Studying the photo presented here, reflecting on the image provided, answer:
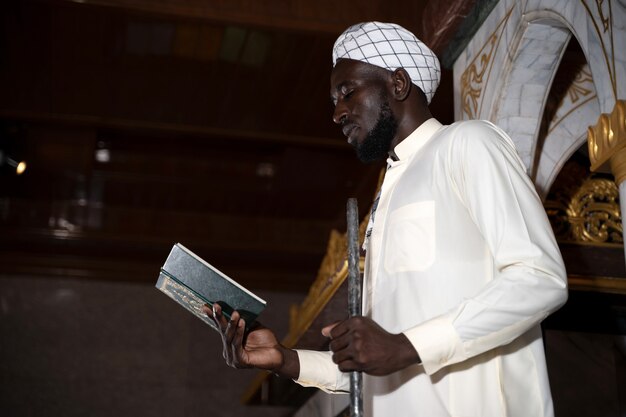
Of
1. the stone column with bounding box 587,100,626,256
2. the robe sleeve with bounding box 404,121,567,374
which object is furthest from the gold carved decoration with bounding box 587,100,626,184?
the robe sleeve with bounding box 404,121,567,374

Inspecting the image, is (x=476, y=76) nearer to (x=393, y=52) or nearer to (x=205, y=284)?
(x=393, y=52)

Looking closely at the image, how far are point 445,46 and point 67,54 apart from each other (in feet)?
12.5

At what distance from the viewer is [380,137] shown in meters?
2.74

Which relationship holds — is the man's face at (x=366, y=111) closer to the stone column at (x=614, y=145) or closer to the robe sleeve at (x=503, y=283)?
the robe sleeve at (x=503, y=283)

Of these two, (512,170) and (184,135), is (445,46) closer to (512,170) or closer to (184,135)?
(512,170)

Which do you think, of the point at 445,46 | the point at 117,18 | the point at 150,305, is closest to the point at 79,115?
the point at 117,18

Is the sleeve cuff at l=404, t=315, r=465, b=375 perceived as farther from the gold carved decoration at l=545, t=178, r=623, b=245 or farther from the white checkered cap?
the gold carved decoration at l=545, t=178, r=623, b=245

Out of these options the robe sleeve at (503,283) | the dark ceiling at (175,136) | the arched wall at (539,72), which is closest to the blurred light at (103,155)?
the dark ceiling at (175,136)

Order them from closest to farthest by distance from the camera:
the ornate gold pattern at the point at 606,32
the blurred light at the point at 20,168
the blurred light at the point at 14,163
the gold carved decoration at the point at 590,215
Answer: the ornate gold pattern at the point at 606,32 → the gold carved decoration at the point at 590,215 → the blurred light at the point at 14,163 → the blurred light at the point at 20,168

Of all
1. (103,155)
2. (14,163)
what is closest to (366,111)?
(103,155)

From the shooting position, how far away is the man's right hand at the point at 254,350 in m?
2.64

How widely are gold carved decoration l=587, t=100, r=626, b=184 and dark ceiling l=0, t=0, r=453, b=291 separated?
3.59 meters

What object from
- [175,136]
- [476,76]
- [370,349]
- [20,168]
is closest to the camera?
[370,349]

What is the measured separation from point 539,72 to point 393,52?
1.66 metres
